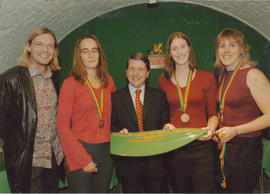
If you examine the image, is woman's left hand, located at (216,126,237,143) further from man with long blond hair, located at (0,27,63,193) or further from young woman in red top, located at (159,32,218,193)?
man with long blond hair, located at (0,27,63,193)

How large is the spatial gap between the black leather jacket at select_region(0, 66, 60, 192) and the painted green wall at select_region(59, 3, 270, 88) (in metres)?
2.54

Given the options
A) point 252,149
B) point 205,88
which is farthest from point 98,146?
point 252,149

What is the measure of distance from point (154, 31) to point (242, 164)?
3.22m

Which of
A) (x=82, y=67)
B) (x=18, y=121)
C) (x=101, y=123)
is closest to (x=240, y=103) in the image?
(x=101, y=123)

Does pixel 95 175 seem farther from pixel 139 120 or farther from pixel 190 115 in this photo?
pixel 190 115

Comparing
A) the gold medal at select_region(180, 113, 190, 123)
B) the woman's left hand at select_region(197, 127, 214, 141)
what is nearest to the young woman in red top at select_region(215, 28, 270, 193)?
the woman's left hand at select_region(197, 127, 214, 141)

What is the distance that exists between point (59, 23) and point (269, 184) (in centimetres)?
474

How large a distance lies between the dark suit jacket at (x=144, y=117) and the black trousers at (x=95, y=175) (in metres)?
0.14

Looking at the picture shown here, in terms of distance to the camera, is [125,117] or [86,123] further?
[125,117]

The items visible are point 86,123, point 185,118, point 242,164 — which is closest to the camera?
point 242,164

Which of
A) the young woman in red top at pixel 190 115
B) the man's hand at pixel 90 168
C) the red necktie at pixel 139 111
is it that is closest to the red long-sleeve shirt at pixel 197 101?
the young woman in red top at pixel 190 115

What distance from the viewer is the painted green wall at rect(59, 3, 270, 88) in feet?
16.0

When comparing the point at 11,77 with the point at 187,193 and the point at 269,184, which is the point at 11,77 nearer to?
the point at 187,193

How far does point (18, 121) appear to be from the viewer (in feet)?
9.02
